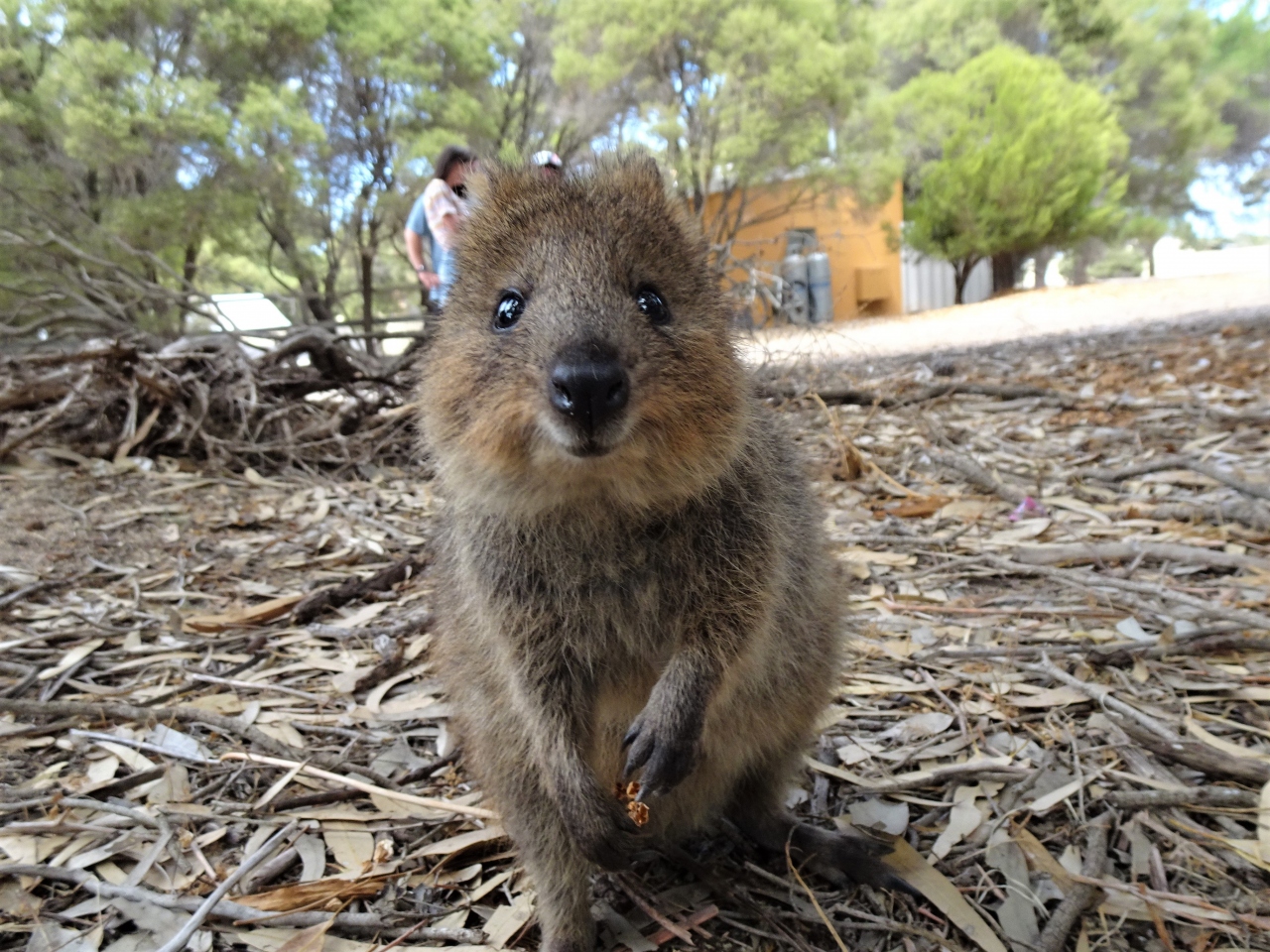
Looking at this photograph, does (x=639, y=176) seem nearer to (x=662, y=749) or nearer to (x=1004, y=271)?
(x=662, y=749)

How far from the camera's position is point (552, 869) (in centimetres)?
185

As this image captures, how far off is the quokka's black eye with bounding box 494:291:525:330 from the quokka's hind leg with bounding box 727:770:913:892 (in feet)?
4.23

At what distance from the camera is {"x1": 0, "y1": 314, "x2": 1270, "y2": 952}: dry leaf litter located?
182cm

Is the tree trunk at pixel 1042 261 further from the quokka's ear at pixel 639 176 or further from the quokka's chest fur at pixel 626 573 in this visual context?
the quokka's chest fur at pixel 626 573

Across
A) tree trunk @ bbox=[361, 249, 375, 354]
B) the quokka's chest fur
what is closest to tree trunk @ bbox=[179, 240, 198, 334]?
tree trunk @ bbox=[361, 249, 375, 354]

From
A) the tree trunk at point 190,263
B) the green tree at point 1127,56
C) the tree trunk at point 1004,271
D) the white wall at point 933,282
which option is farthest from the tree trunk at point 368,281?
the green tree at point 1127,56

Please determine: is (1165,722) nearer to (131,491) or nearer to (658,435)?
(658,435)

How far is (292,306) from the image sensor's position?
9.68 meters

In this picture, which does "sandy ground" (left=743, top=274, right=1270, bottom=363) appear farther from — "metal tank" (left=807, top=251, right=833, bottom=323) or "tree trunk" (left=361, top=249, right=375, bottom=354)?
"tree trunk" (left=361, top=249, right=375, bottom=354)

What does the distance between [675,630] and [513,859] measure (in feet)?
2.74

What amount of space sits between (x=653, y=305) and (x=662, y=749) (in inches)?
37.2

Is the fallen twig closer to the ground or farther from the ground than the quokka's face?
closer to the ground

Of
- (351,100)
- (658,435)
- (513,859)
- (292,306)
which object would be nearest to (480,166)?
(658,435)

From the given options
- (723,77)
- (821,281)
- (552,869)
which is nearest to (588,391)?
(552,869)
